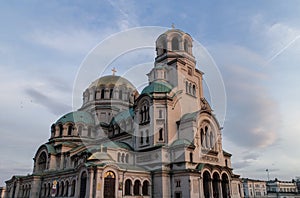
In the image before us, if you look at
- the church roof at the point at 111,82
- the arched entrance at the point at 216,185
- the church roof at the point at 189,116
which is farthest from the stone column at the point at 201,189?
the church roof at the point at 111,82

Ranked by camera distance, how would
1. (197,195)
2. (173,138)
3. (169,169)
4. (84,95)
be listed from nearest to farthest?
(197,195) < (169,169) < (173,138) < (84,95)

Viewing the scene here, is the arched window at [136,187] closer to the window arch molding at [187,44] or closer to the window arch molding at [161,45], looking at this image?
the window arch molding at [161,45]

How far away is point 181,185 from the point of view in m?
31.6

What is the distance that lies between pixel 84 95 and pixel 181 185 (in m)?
34.1

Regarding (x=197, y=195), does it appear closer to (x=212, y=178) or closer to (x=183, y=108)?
(x=212, y=178)

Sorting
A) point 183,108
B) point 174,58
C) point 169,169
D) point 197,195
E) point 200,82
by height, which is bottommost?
point 197,195

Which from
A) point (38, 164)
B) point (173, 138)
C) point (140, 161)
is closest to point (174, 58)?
point (173, 138)

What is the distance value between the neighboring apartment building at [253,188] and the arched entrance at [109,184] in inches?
2171

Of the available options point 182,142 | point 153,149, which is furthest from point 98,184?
point 182,142

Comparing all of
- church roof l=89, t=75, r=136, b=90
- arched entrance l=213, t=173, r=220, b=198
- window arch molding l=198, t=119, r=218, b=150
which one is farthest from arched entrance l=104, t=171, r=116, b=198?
church roof l=89, t=75, r=136, b=90

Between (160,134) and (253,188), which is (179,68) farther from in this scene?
(253,188)

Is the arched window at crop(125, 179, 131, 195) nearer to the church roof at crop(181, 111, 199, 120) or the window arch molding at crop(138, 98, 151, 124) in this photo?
the window arch molding at crop(138, 98, 151, 124)

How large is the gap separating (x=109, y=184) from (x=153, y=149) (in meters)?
7.70

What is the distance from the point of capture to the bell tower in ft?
132
